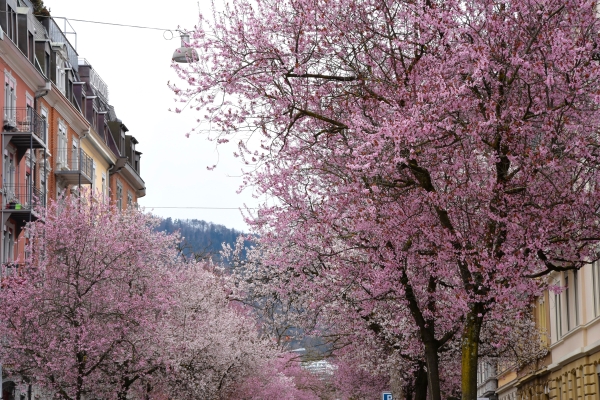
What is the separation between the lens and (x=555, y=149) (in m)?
15.5

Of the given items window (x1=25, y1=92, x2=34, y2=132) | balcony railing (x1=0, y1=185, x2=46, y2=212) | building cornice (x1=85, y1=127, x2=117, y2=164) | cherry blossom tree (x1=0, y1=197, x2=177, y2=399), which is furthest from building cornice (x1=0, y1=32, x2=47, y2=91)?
building cornice (x1=85, y1=127, x2=117, y2=164)

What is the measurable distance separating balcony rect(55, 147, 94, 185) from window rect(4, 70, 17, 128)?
7.48 m

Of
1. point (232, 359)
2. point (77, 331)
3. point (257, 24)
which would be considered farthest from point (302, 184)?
point (232, 359)

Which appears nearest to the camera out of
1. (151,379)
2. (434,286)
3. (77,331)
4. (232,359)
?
(434,286)

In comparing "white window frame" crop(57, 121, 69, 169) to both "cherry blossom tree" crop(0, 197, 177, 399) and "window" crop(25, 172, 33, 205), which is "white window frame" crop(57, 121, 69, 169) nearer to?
"window" crop(25, 172, 33, 205)

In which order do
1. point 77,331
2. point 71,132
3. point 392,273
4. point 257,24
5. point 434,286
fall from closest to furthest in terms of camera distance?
point 257,24 < point 392,273 < point 434,286 < point 77,331 < point 71,132

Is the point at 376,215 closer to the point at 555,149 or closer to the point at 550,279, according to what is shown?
the point at 555,149

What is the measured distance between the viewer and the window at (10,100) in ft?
131

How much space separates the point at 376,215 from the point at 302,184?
8.34 ft

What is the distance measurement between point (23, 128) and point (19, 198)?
277 cm

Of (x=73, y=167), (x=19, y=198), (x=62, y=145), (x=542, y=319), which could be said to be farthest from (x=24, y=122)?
(x=542, y=319)

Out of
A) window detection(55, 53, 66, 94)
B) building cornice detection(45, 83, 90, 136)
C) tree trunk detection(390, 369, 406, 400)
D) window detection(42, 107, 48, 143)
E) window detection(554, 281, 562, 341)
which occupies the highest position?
window detection(55, 53, 66, 94)

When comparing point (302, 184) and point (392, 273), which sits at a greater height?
point (302, 184)

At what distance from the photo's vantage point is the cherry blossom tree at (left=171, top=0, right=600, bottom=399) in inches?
591
